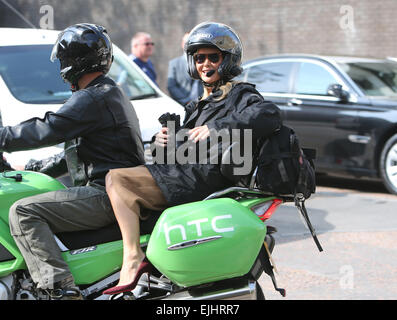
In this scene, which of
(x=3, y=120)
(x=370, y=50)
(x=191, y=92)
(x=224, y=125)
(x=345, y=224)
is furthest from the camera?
(x=370, y=50)

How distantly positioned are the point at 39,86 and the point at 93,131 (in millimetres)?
3870

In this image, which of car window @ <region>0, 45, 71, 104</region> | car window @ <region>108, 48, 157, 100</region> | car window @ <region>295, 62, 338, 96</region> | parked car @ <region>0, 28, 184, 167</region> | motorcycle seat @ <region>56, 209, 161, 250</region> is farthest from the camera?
car window @ <region>295, 62, 338, 96</region>

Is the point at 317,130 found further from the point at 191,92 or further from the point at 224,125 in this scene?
the point at 224,125

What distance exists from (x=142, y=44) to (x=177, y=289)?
7.35 m

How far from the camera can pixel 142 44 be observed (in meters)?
10.3

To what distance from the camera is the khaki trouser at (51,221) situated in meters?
3.30

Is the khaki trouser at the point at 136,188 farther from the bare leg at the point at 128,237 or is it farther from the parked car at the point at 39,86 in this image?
the parked car at the point at 39,86

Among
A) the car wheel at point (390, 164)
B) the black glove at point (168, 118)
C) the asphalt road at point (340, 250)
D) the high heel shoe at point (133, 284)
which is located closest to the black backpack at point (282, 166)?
the black glove at point (168, 118)

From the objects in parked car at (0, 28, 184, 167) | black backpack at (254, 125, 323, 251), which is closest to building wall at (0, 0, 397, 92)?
parked car at (0, 28, 184, 167)

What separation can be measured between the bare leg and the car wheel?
5761 millimetres

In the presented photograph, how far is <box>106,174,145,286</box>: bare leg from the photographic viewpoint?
Answer: 3.28 m

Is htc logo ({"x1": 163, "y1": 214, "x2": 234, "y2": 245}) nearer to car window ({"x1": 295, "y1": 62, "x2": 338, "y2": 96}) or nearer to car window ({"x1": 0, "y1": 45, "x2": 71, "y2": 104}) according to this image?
car window ({"x1": 0, "y1": 45, "x2": 71, "y2": 104})

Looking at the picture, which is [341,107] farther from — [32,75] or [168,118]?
[168,118]
